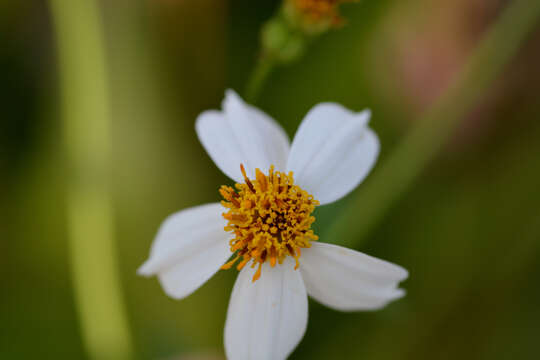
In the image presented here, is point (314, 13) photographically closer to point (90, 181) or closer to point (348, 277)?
point (348, 277)

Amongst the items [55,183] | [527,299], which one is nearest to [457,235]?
[527,299]

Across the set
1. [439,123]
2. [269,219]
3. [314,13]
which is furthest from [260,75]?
[439,123]

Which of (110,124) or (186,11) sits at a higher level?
(186,11)

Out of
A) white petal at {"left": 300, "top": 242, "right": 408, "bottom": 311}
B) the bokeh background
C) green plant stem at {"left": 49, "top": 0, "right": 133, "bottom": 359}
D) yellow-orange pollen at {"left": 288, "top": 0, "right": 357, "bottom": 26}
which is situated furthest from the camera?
the bokeh background

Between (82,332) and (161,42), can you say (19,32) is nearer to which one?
(161,42)

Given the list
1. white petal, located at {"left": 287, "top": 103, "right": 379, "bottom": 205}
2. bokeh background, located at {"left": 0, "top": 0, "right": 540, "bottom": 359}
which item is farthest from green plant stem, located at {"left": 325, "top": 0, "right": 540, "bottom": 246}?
white petal, located at {"left": 287, "top": 103, "right": 379, "bottom": 205}

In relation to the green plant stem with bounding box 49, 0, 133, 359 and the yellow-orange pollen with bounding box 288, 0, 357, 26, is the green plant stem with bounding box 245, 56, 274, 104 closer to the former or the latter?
the yellow-orange pollen with bounding box 288, 0, 357, 26
